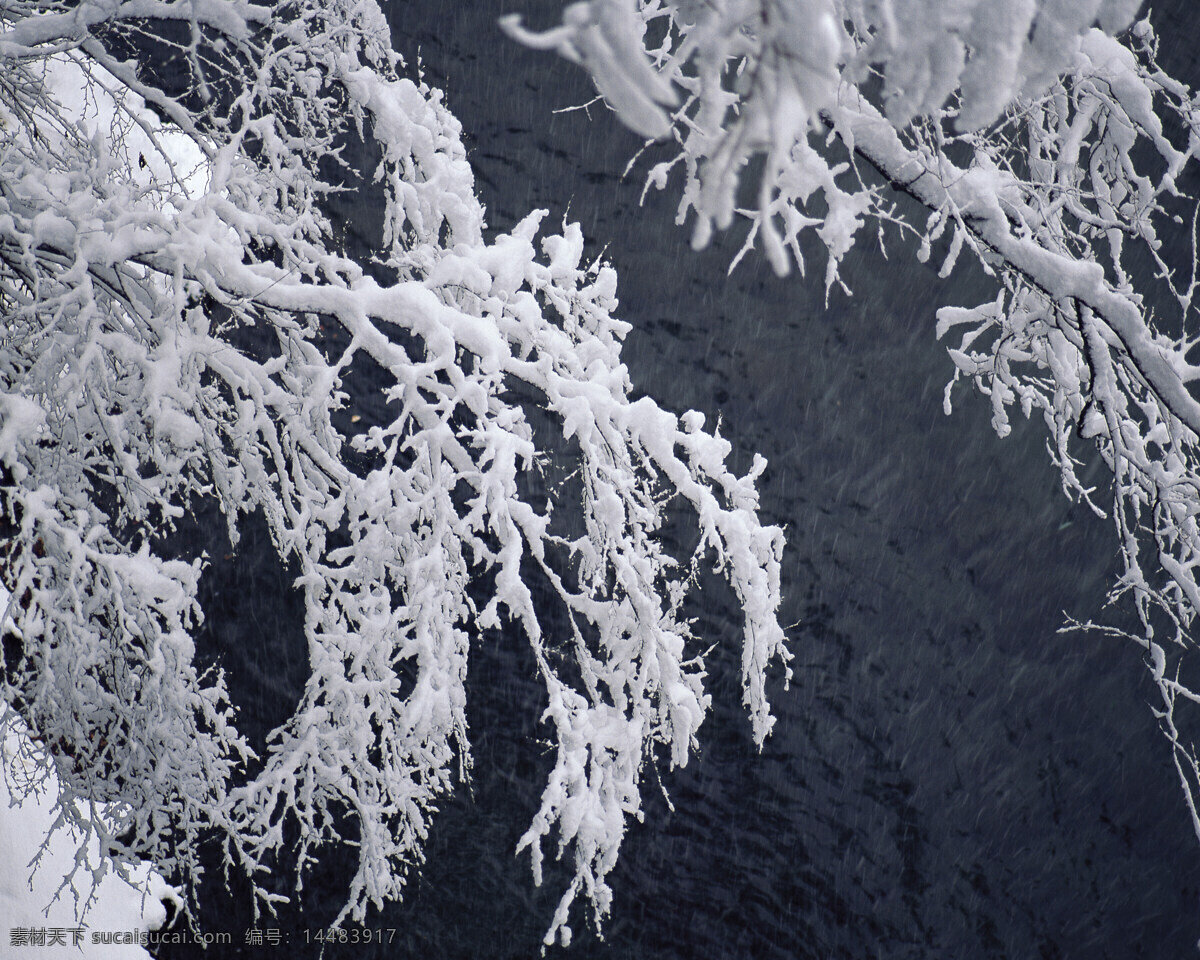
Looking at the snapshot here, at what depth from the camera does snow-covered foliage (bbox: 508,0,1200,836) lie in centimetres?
76

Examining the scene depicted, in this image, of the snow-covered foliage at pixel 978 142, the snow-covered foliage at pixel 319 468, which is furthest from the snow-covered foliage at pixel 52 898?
the snow-covered foliage at pixel 978 142

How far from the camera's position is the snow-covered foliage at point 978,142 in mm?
758

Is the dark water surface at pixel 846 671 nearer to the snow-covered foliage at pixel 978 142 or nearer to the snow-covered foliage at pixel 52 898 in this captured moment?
the snow-covered foliage at pixel 52 898

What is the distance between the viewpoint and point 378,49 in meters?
2.72

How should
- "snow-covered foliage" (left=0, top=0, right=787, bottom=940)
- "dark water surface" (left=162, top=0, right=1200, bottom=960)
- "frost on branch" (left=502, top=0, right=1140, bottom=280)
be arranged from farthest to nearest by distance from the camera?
"dark water surface" (left=162, top=0, right=1200, bottom=960) → "snow-covered foliage" (left=0, top=0, right=787, bottom=940) → "frost on branch" (left=502, top=0, right=1140, bottom=280)

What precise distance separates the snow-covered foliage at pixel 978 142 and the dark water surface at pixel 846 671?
2.29 metres

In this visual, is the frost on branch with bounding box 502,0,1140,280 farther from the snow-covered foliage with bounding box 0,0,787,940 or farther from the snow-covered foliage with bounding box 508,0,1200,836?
the snow-covered foliage with bounding box 0,0,787,940

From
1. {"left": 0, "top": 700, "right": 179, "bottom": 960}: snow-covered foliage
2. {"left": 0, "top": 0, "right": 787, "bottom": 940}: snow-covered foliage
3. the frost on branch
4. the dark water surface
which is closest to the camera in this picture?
the frost on branch

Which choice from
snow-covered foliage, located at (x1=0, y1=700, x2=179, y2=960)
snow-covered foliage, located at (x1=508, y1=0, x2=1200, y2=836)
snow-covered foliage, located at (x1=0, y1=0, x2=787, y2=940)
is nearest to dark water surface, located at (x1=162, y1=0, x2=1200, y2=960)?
snow-covered foliage, located at (x1=0, y1=700, x2=179, y2=960)

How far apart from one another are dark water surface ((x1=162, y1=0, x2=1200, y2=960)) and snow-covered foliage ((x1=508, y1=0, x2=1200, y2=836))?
2295mm

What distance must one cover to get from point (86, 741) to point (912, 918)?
537 centimetres

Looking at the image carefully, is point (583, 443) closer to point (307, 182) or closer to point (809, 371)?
point (307, 182)

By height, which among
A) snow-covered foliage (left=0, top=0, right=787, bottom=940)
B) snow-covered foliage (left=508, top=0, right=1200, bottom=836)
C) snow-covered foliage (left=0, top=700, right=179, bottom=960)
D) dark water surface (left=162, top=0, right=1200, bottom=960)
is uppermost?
snow-covered foliage (left=508, top=0, right=1200, bottom=836)

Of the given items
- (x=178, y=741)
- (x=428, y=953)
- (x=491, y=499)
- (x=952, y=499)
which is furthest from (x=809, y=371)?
(x=428, y=953)
